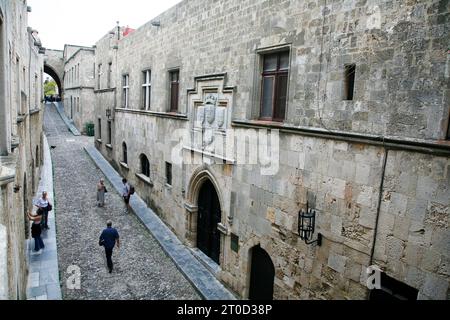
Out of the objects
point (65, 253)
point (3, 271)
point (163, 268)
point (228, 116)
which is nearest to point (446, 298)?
point (3, 271)

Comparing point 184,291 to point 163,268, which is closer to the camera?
point 184,291

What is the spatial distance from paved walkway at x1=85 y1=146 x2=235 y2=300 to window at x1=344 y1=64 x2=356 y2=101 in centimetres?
579

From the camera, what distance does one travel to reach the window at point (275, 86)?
6938 mm

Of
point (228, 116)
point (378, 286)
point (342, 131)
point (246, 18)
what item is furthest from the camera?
point (228, 116)

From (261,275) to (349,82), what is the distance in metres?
4.72

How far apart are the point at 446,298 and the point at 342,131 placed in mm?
2733

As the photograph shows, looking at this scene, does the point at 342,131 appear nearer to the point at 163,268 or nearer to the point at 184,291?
the point at 184,291

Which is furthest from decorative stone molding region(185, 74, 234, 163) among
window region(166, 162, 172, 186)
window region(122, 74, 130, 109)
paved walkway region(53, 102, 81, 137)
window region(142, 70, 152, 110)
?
paved walkway region(53, 102, 81, 137)

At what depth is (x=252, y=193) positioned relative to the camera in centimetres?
765

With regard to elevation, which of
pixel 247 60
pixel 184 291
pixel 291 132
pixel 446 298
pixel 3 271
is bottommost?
pixel 184 291

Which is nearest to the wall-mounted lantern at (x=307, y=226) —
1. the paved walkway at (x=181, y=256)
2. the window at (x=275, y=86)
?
the window at (x=275, y=86)

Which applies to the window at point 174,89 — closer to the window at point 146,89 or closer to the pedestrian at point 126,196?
the window at point 146,89

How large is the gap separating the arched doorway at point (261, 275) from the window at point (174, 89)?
20.2 ft

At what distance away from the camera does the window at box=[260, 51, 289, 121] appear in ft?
22.8
